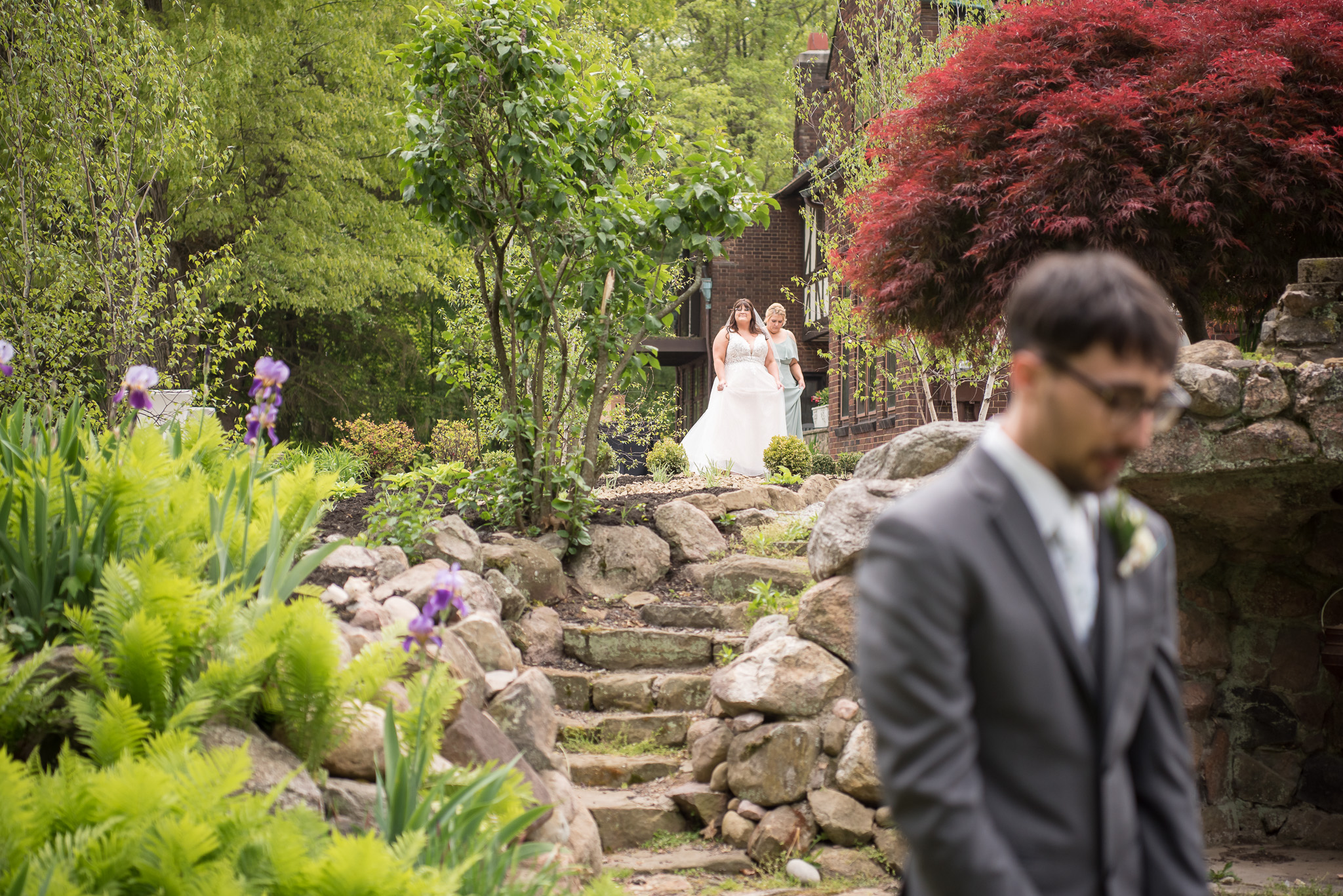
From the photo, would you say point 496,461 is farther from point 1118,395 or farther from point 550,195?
point 1118,395

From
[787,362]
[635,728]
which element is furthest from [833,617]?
[787,362]

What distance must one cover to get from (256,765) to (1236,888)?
461cm

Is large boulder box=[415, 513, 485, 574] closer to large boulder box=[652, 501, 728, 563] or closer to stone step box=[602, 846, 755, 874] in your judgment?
large boulder box=[652, 501, 728, 563]

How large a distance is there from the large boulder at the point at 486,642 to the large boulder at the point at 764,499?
171 inches

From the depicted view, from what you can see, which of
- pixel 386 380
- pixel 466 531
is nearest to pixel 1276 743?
pixel 466 531

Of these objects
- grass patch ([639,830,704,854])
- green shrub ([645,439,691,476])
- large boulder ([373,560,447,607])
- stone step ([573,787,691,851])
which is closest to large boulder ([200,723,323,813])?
large boulder ([373,560,447,607])

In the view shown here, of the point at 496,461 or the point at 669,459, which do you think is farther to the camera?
the point at 669,459

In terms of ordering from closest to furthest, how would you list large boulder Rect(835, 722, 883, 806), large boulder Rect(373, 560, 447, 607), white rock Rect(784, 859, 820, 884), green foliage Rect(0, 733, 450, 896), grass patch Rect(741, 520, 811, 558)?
green foliage Rect(0, 733, 450, 896), white rock Rect(784, 859, 820, 884), large boulder Rect(373, 560, 447, 607), large boulder Rect(835, 722, 883, 806), grass patch Rect(741, 520, 811, 558)

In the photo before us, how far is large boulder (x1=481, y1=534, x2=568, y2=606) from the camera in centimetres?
714

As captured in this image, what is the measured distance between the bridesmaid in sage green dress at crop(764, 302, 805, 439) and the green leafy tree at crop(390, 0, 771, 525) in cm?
464

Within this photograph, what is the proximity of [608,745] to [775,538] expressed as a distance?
278 cm

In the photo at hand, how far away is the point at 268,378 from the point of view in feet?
10.2

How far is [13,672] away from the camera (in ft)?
9.20

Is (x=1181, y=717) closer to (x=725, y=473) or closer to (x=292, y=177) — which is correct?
(x=725, y=473)
